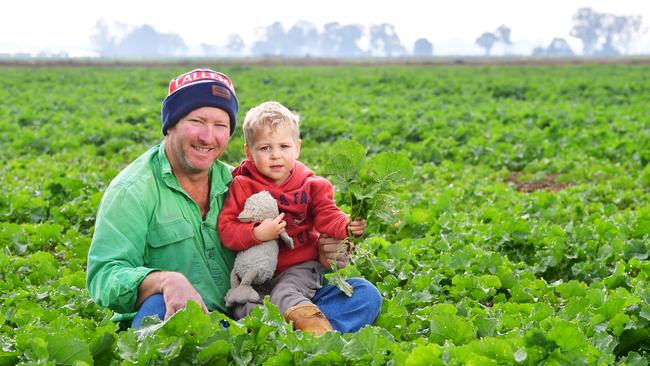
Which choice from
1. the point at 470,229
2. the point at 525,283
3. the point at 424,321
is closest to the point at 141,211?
the point at 424,321

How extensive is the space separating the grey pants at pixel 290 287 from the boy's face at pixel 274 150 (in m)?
0.55

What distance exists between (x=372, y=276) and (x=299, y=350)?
215 centimetres

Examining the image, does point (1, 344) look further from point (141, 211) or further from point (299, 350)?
point (299, 350)

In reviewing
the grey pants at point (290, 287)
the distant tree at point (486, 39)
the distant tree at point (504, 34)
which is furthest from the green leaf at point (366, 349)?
the distant tree at point (504, 34)

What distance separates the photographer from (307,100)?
67.5ft

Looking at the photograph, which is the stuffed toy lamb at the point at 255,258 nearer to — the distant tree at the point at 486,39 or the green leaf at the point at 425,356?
the green leaf at the point at 425,356

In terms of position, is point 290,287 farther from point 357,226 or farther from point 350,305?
point 357,226

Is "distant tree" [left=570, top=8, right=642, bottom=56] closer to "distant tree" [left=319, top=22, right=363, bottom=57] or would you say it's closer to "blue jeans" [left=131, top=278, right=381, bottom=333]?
"distant tree" [left=319, top=22, right=363, bottom=57]

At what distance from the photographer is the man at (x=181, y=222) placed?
11.5 ft

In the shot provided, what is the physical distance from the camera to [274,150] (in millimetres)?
3766

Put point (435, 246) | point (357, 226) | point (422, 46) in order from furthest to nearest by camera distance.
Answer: point (422, 46), point (435, 246), point (357, 226)

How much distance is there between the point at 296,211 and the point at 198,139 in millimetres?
663

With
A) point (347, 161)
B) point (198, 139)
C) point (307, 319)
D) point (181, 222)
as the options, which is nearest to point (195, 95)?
point (198, 139)

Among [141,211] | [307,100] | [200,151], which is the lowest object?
[307,100]
